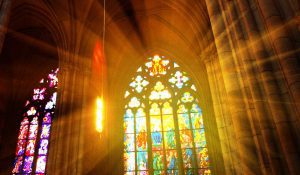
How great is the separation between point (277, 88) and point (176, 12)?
8.26 metres

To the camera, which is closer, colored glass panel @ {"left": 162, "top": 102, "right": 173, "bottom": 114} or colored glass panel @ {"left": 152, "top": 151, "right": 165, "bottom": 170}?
colored glass panel @ {"left": 152, "top": 151, "right": 165, "bottom": 170}

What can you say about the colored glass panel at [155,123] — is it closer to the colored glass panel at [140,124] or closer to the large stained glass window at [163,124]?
the large stained glass window at [163,124]

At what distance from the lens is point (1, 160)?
11.2 meters

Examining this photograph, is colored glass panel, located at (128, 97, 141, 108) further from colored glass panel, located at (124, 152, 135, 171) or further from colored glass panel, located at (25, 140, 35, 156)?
colored glass panel, located at (25, 140, 35, 156)

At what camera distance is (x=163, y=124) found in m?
12.1

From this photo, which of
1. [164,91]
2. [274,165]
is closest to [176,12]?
[164,91]

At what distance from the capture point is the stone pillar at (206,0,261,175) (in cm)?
417

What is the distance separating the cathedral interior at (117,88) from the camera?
884 cm

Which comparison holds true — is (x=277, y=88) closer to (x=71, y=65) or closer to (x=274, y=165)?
(x=274, y=165)

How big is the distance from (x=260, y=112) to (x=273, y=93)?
1.09ft

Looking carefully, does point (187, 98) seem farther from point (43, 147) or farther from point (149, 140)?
point (43, 147)

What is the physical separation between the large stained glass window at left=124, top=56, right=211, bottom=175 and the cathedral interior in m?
0.04

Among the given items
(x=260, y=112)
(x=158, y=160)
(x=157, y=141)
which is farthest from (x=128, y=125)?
(x=260, y=112)

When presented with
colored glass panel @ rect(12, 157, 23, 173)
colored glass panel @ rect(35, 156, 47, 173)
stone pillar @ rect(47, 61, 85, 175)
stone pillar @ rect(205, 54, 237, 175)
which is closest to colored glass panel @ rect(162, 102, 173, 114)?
stone pillar @ rect(205, 54, 237, 175)
